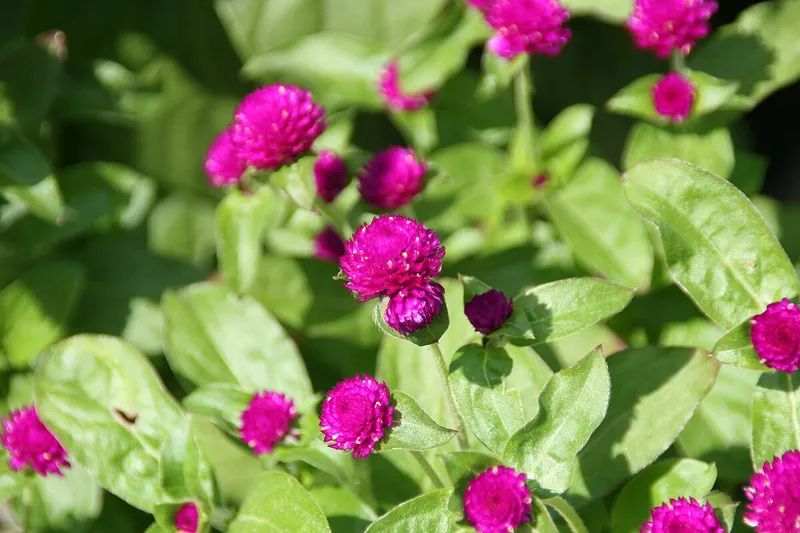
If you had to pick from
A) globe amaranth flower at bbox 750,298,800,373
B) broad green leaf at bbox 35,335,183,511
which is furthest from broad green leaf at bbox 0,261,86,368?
globe amaranth flower at bbox 750,298,800,373

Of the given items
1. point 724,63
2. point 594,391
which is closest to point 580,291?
point 594,391

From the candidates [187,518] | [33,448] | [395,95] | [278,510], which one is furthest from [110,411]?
[395,95]

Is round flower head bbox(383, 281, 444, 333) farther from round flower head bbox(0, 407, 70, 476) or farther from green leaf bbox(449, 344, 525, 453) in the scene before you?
round flower head bbox(0, 407, 70, 476)

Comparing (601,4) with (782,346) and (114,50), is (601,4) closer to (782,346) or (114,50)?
(782,346)

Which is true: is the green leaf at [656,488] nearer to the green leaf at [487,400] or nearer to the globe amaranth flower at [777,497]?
the globe amaranth flower at [777,497]

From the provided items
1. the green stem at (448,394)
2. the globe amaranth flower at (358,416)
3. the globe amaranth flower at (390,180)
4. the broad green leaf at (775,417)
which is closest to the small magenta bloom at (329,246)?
the globe amaranth flower at (390,180)

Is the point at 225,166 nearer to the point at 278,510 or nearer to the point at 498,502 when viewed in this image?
Result: the point at 278,510

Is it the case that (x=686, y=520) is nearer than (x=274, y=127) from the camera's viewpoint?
Yes
